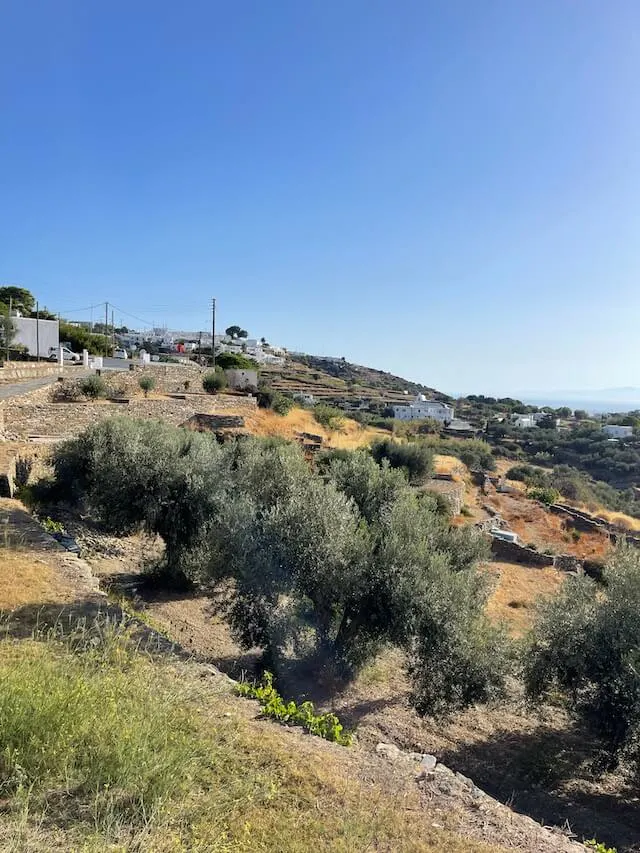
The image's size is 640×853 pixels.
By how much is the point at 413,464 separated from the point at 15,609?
64.5 ft

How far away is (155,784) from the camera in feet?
9.84

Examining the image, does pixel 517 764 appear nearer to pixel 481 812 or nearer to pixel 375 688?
pixel 375 688

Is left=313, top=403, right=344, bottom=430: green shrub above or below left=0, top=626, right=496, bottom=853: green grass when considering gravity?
above

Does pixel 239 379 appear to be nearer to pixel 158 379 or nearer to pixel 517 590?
pixel 158 379

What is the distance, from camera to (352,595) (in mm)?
7746

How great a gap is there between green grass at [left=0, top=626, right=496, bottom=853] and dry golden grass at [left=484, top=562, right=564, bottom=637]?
9.89m

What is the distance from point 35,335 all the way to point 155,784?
3746cm

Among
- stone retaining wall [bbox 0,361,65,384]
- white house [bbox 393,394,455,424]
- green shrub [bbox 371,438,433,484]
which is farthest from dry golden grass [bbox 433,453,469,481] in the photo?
white house [bbox 393,394,455,424]

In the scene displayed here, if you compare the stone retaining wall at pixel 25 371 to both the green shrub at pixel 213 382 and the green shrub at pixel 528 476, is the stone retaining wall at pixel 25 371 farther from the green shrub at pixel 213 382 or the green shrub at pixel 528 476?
the green shrub at pixel 528 476

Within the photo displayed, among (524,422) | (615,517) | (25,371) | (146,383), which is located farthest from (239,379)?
(524,422)

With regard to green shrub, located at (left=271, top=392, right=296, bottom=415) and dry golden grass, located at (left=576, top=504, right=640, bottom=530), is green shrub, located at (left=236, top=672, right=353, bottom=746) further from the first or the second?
green shrub, located at (left=271, top=392, right=296, bottom=415)

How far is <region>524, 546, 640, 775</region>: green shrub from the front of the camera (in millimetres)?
6281

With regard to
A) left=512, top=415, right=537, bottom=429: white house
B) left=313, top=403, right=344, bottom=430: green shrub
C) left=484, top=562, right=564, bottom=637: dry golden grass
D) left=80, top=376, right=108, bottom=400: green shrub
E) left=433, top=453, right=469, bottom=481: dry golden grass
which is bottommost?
left=484, top=562, right=564, bottom=637: dry golden grass

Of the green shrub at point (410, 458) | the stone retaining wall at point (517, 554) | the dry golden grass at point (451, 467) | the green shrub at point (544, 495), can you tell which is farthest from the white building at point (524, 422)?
the stone retaining wall at point (517, 554)
